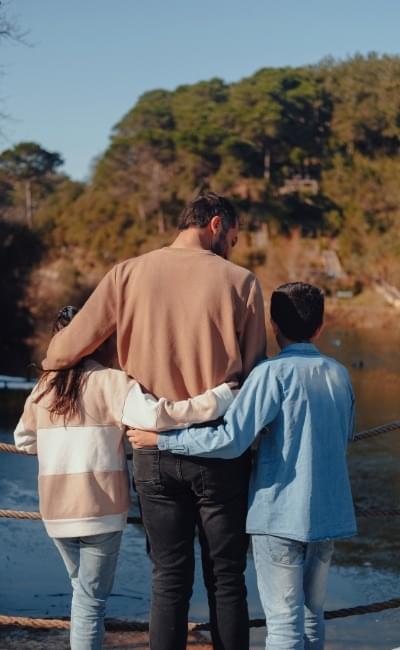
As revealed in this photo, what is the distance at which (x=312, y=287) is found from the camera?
2.16 metres

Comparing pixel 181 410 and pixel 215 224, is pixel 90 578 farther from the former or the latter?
pixel 215 224

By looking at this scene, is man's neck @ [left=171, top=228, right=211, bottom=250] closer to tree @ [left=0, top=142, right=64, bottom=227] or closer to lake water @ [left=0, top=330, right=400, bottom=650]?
lake water @ [left=0, top=330, right=400, bottom=650]

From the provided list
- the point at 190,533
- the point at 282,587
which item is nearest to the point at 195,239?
the point at 190,533

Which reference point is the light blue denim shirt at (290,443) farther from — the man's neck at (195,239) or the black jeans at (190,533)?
the man's neck at (195,239)

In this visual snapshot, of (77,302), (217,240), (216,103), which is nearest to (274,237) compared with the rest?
(216,103)

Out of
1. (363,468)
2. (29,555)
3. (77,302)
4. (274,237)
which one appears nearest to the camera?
(29,555)

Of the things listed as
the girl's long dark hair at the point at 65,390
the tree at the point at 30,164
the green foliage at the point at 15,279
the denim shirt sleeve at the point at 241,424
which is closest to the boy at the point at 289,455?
the denim shirt sleeve at the point at 241,424

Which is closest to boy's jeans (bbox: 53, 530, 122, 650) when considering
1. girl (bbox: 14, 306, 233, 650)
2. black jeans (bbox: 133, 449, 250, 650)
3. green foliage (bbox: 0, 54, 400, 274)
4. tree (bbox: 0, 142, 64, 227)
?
girl (bbox: 14, 306, 233, 650)

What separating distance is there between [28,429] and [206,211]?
0.71 m

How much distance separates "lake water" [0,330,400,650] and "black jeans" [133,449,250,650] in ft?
4.28

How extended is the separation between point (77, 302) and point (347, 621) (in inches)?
865

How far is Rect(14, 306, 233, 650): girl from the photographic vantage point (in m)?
2.14

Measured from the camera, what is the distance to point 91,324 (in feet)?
7.07

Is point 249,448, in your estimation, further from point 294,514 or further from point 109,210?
point 109,210
